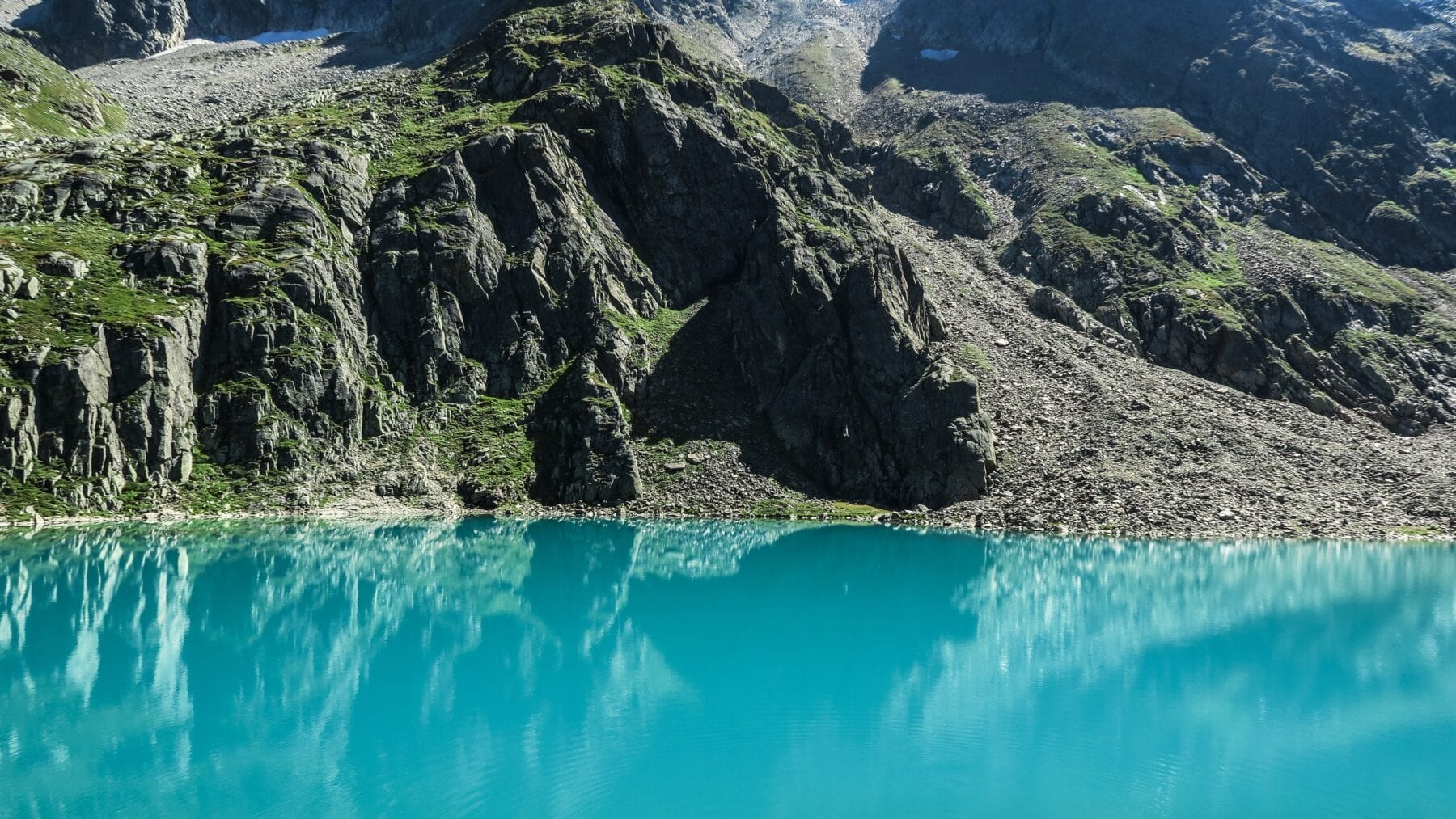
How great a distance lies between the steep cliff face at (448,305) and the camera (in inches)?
2314

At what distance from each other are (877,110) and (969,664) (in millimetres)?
159038

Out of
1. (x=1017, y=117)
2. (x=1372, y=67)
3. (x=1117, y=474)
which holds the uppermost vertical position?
(x=1372, y=67)

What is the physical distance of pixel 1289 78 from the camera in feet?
488

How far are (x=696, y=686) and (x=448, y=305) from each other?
61.1m

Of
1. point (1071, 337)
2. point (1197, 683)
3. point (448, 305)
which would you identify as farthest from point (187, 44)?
point (1197, 683)

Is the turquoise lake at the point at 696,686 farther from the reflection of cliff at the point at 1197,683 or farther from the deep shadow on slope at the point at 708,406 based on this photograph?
the deep shadow on slope at the point at 708,406

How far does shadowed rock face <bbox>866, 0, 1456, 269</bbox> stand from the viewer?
129 m

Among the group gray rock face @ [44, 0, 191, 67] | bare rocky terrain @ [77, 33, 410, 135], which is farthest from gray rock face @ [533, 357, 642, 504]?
gray rock face @ [44, 0, 191, 67]

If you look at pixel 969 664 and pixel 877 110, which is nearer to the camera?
A: pixel 969 664

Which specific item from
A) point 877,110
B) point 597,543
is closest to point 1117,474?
point 597,543

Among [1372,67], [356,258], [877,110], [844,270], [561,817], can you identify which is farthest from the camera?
[877,110]

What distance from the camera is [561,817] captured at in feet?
54.2

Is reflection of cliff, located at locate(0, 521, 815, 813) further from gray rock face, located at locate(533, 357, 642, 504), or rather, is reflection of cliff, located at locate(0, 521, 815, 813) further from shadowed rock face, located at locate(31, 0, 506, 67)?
shadowed rock face, located at locate(31, 0, 506, 67)

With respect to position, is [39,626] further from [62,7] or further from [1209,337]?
[62,7]
